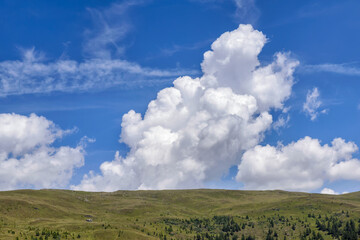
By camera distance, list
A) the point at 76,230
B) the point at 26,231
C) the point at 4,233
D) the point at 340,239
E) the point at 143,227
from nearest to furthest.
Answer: the point at 4,233
the point at 26,231
the point at 76,230
the point at 340,239
the point at 143,227

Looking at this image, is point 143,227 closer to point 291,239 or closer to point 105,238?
point 105,238

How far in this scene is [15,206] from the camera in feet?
652

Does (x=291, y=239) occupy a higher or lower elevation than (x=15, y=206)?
lower

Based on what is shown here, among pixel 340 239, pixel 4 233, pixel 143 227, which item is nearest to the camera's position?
pixel 4 233

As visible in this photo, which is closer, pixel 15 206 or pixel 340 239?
pixel 340 239

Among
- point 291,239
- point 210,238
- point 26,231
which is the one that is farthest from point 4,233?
point 291,239

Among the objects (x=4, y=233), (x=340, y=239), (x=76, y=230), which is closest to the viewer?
(x=4, y=233)

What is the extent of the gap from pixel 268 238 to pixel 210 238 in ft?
116

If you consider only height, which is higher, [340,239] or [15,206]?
[15,206]

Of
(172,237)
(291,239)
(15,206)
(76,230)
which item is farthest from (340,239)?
(15,206)

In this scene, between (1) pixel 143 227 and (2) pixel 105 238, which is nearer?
(2) pixel 105 238

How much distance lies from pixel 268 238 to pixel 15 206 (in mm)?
155079

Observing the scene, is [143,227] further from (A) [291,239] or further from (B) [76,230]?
(A) [291,239]

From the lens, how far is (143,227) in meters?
198
